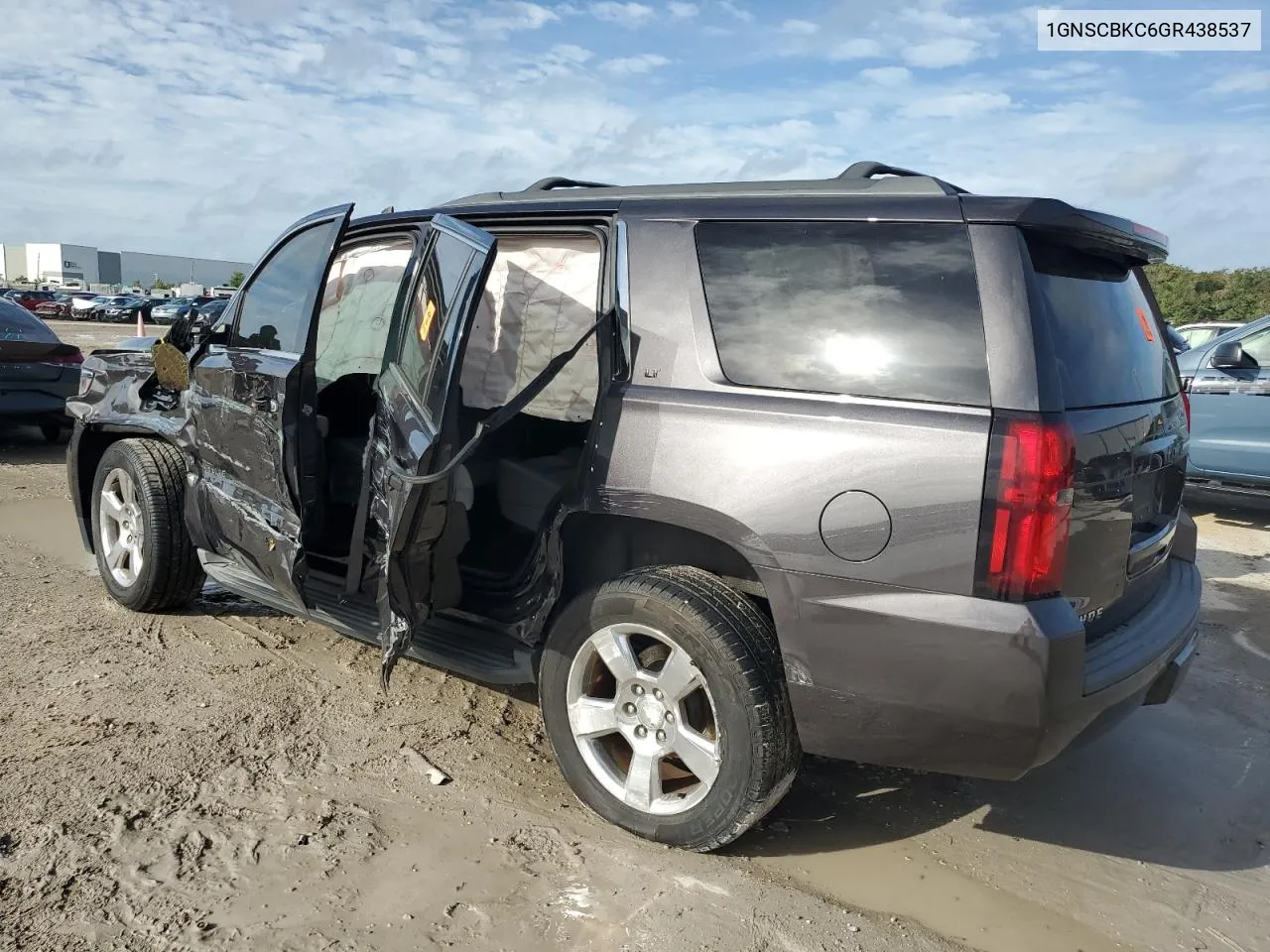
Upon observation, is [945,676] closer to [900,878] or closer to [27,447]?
[900,878]

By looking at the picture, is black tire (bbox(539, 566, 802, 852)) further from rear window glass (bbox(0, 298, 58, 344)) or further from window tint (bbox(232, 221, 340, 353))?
rear window glass (bbox(0, 298, 58, 344))

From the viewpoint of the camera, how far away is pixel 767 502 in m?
2.59

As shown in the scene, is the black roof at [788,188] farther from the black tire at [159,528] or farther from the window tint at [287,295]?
the black tire at [159,528]

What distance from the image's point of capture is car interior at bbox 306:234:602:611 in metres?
3.96

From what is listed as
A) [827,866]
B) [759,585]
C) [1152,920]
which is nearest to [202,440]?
[759,585]

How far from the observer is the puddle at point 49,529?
18.7 feet

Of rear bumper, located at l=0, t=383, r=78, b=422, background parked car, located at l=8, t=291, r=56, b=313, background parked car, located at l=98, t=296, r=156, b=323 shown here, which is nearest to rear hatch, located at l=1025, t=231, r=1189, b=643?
rear bumper, located at l=0, t=383, r=78, b=422

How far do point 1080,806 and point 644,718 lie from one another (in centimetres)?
157

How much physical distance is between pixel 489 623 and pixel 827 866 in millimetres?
1417

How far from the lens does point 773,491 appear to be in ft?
8.48

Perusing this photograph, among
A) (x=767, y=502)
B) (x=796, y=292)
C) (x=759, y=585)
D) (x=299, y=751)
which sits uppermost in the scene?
(x=796, y=292)

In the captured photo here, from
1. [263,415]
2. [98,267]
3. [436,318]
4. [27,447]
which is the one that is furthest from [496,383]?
[98,267]

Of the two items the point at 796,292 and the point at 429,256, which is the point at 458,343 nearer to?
the point at 429,256

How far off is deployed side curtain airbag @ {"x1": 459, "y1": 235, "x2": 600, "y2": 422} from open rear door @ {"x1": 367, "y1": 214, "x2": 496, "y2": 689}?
848 mm
